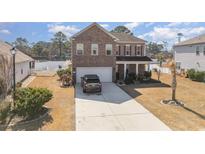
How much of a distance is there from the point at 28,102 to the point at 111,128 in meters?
5.09

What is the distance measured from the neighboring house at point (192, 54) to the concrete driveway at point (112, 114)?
58.5 feet

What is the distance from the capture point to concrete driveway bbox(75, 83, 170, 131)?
11.1 meters

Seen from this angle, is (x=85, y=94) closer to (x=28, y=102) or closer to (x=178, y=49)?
(x=28, y=102)

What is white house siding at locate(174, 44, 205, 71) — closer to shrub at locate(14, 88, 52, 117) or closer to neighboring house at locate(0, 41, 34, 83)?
shrub at locate(14, 88, 52, 117)

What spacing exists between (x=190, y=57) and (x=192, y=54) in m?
0.71

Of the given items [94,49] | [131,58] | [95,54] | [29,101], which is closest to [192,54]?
[131,58]

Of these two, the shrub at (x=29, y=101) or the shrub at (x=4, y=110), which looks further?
the shrub at (x=29, y=101)

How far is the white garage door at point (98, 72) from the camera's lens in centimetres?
2498

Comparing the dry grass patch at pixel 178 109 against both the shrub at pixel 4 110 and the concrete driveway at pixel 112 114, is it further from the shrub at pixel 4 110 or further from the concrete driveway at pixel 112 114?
the shrub at pixel 4 110

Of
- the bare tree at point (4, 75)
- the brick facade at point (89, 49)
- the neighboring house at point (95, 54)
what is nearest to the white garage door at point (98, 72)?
the neighboring house at point (95, 54)

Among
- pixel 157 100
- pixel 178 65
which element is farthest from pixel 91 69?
pixel 178 65

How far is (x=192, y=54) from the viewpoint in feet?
106

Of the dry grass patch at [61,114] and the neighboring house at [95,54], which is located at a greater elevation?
the neighboring house at [95,54]
